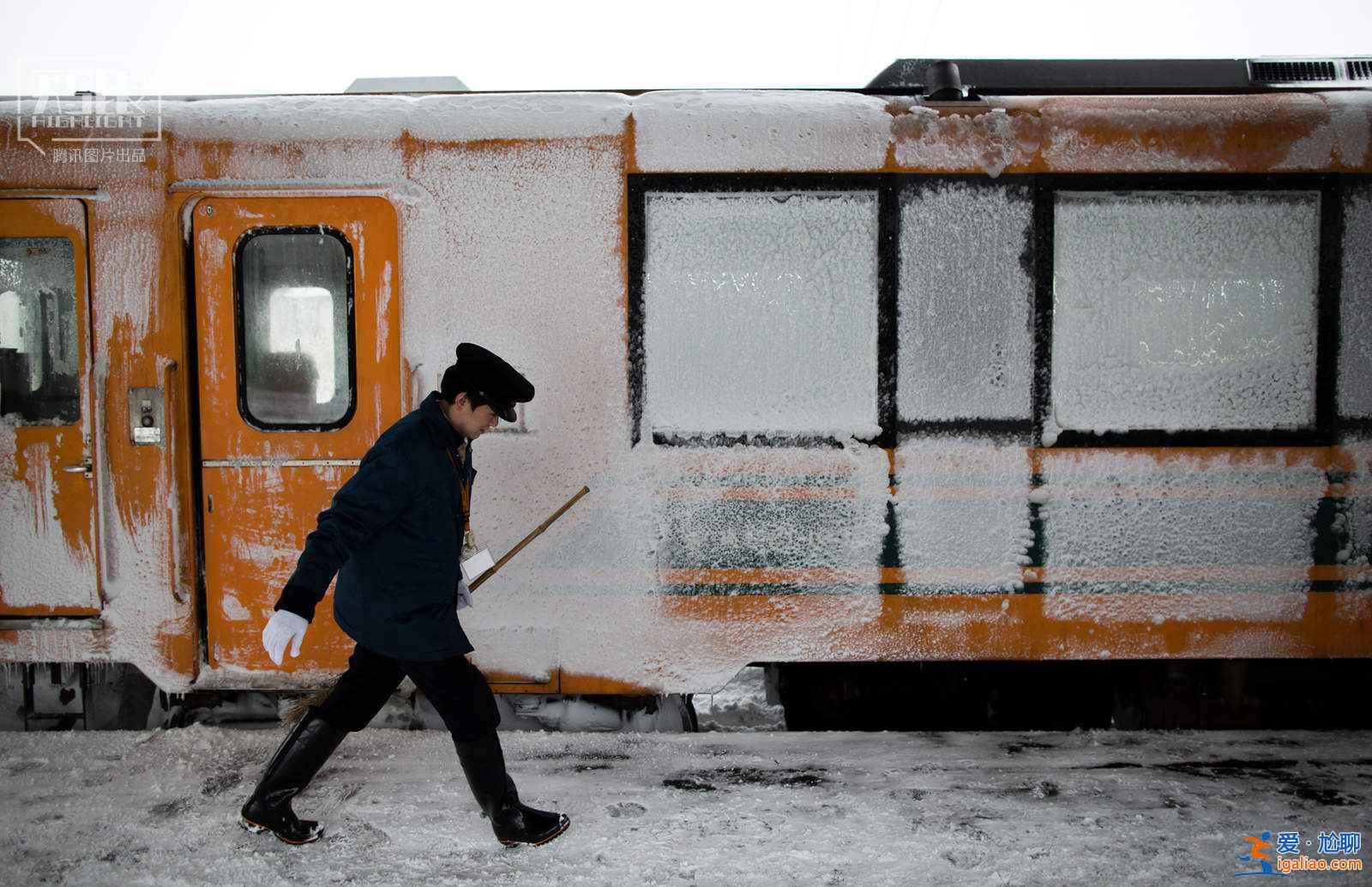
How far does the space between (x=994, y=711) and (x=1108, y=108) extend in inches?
107

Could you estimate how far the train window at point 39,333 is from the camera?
3.64 metres

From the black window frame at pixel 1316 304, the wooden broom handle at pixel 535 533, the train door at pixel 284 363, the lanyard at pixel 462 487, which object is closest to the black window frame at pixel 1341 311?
the black window frame at pixel 1316 304

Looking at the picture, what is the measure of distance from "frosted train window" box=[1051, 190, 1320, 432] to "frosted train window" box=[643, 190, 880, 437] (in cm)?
85

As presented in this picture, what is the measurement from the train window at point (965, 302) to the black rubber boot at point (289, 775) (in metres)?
2.56

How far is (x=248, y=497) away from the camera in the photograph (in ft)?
12.0

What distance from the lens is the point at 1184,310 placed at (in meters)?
3.64

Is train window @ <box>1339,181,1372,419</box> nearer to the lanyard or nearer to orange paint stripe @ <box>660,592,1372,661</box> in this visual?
orange paint stripe @ <box>660,592,1372,661</box>

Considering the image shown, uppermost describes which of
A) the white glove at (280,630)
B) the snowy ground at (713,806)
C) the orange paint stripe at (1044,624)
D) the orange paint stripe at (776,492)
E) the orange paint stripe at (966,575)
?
the orange paint stripe at (776,492)

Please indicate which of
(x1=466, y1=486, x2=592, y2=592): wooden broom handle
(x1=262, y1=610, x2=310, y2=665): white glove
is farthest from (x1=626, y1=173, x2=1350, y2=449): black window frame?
(x1=262, y1=610, x2=310, y2=665): white glove

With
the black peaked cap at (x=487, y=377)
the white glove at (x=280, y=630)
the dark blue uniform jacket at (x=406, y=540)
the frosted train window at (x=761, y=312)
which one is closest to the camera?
the white glove at (x=280, y=630)

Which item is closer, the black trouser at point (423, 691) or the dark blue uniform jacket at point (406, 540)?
the dark blue uniform jacket at point (406, 540)

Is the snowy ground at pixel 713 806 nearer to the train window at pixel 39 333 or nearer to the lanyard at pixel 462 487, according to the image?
the lanyard at pixel 462 487

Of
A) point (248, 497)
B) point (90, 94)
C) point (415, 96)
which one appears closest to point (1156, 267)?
point (415, 96)

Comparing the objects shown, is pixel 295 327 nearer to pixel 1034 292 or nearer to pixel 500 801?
pixel 500 801
